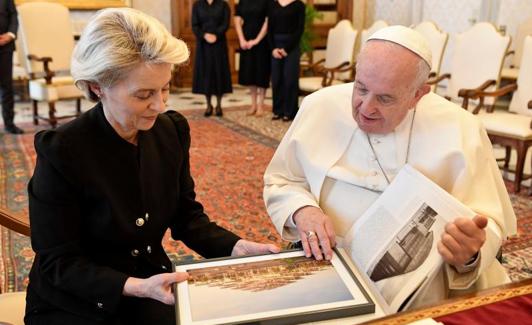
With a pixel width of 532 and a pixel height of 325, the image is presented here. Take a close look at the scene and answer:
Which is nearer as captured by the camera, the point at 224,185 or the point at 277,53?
the point at 224,185

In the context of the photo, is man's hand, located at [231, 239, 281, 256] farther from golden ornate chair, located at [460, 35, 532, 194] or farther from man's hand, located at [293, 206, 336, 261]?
golden ornate chair, located at [460, 35, 532, 194]

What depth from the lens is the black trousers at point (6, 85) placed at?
6.48m

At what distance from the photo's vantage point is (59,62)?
7.10 m

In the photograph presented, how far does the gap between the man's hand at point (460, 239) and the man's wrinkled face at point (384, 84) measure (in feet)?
1.55

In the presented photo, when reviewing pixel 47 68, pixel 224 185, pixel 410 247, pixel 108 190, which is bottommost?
pixel 224 185

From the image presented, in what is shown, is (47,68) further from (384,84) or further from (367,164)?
(384,84)

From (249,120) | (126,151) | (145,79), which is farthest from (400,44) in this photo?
(249,120)

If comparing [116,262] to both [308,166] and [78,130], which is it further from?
[308,166]

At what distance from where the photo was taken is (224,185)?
4.85 meters

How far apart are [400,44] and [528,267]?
2271mm

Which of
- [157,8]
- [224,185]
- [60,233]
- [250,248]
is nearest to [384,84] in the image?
[250,248]

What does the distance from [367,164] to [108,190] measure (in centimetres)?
93

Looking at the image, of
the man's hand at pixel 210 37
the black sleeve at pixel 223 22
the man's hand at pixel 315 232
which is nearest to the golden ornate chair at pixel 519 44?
the black sleeve at pixel 223 22

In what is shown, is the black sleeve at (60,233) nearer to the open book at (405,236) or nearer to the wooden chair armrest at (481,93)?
the open book at (405,236)
